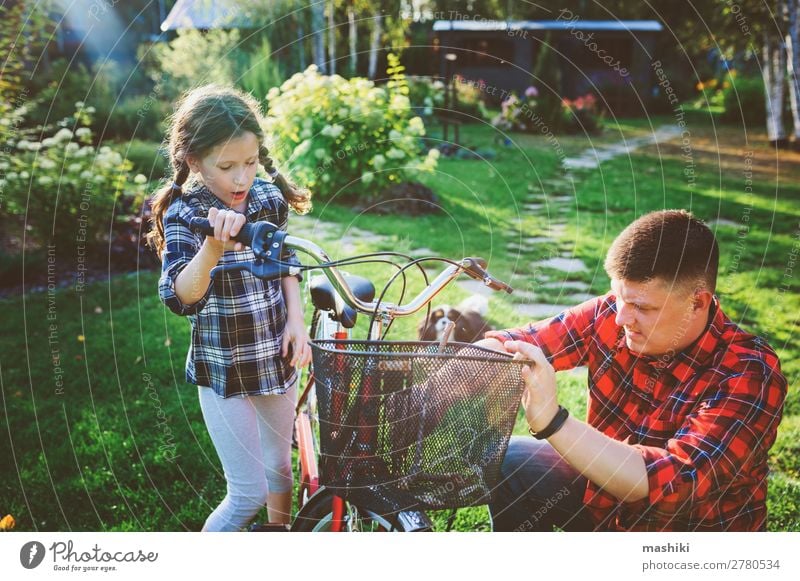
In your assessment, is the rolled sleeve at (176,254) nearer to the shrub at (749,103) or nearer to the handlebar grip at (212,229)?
the handlebar grip at (212,229)

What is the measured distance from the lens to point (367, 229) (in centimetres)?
481

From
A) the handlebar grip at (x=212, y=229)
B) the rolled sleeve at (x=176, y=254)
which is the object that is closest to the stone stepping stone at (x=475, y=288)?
the rolled sleeve at (x=176, y=254)

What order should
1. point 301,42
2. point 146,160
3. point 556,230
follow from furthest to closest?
point 301,42, point 146,160, point 556,230

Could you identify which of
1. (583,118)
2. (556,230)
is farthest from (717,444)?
(583,118)

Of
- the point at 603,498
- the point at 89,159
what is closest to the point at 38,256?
the point at 89,159

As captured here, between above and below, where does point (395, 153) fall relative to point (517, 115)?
below

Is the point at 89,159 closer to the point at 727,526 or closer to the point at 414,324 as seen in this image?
the point at 414,324

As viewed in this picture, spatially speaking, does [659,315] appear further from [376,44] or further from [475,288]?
[376,44]

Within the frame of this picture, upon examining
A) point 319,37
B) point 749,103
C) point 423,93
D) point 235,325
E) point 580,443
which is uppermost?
point 319,37

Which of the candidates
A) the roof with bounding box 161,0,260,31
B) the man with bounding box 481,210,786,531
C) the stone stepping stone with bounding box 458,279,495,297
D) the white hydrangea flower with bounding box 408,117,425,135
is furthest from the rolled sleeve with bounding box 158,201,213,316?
the roof with bounding box 161,0,260,31

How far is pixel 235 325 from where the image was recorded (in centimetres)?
182

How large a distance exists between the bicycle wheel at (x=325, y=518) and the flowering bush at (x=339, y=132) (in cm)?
280

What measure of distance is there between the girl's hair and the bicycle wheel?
Answer: 2.65ft

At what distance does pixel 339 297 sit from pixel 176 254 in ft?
1.40
